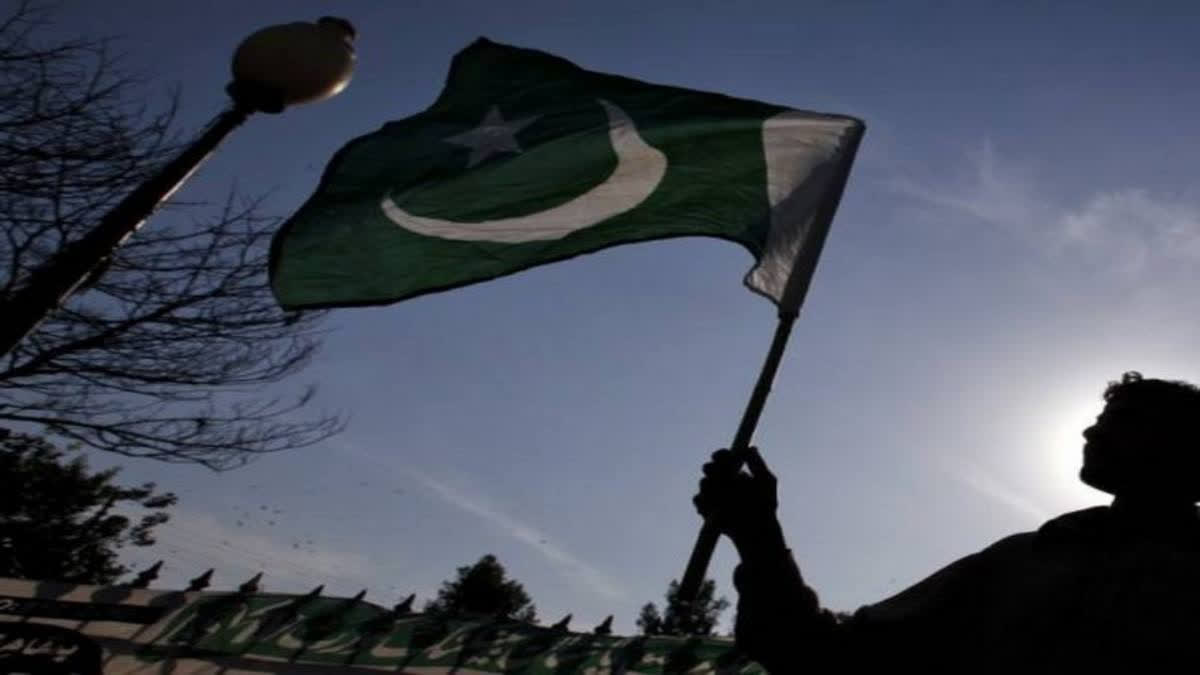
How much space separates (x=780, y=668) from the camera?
6.83ft

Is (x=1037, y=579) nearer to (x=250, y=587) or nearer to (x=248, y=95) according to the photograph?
(x=248, y=95)

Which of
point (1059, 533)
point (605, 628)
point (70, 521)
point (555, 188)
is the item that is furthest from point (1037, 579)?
point (70, 521)

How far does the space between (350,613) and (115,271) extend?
18.3ft

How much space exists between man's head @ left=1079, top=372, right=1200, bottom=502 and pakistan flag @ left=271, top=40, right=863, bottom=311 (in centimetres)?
131

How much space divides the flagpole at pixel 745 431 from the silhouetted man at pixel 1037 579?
0.22ft

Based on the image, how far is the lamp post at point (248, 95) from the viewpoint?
144 inches

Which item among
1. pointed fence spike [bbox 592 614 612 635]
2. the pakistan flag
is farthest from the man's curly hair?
pointed fence spike [bbox 592 614 612 635]

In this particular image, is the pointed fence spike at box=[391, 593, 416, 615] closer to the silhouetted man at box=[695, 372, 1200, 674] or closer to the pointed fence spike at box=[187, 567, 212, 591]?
the pointed fence spike at box=[187, 567, 212, 591]

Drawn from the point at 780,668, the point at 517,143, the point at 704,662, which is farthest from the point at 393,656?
the point at 780,668

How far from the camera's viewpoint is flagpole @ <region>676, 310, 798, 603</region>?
229 cm

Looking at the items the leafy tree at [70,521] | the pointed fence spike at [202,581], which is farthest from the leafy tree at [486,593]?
the pointed fence spike at [202,581]

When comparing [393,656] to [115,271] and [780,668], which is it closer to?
[115,271]

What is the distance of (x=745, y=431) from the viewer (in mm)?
2553

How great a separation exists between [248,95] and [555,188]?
1413 millimetres
